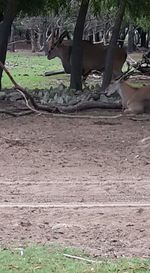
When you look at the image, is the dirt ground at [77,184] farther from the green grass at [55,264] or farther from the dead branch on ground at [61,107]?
the dead branch on ground at [61,107]

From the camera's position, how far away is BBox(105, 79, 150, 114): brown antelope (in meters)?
11.4

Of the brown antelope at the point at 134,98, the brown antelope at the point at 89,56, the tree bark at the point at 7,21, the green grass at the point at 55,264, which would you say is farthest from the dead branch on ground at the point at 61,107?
the green grass at the point at 55,264

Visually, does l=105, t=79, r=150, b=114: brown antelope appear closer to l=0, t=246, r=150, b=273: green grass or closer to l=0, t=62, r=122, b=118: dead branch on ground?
l=0, t=62, r=122, b=118: dead branch on ground

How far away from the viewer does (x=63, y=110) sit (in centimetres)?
1141

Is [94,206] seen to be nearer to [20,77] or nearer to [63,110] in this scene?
[63,110]

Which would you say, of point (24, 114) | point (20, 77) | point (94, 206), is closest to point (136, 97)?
point (24, 114)

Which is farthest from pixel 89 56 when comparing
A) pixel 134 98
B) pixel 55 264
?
pixel 55 264

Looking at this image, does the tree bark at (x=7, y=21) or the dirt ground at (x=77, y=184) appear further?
the tree bark at (x=7, y=21)

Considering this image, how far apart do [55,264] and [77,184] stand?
2444mm

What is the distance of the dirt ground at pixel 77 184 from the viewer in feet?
16.3

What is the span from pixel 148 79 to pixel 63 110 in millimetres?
9040

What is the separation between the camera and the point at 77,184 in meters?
6.66

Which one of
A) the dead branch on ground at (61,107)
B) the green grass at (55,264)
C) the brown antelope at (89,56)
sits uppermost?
the green grass at (55,264)

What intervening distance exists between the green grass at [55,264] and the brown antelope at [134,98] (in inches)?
278
